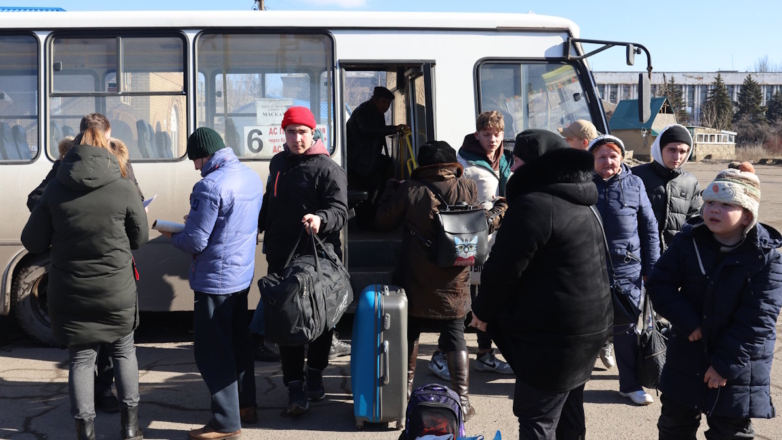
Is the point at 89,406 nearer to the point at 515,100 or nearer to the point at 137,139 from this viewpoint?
the point at 137,139

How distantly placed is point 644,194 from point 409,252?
5.41 ft

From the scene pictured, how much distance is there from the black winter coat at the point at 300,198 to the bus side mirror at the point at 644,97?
8.82ft

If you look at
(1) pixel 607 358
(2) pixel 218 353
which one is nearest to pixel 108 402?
(2) pixel 218 353

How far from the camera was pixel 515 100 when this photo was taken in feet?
20.5

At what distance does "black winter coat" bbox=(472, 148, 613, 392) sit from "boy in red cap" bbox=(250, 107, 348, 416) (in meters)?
1.59

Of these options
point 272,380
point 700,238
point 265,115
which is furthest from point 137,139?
point 700,238

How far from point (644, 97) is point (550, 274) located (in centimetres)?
334

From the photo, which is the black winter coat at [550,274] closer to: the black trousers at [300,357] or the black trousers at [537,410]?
the black trousers at [537,410]

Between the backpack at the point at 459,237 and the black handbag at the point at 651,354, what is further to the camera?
the black handbag at the point at 651,354

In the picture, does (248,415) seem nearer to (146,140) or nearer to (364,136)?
(146,140)

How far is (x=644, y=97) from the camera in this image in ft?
18.8

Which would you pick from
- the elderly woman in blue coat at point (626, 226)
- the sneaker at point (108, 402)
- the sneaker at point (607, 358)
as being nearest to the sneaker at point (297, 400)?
the sneaker at point (108, 402)

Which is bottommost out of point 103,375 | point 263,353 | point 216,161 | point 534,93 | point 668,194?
point 263,353

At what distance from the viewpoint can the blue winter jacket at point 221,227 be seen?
13.0 feet
